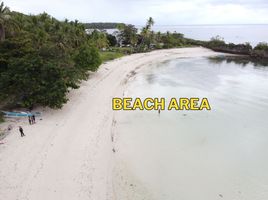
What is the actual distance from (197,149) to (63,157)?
11382 mm

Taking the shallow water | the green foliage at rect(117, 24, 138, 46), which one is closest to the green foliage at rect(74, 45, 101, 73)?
the shallow water

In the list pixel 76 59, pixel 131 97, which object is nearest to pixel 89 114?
pixel 131 97

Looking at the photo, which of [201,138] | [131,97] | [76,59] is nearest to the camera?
[201,138]

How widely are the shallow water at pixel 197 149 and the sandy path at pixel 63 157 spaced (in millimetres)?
1616

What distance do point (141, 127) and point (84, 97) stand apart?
931 centimetres

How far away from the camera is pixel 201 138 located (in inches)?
981

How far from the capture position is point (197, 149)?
22766 mm

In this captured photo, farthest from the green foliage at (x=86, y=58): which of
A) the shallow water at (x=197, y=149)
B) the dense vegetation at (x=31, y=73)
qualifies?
the dense vegetation at (x=31, y=73)

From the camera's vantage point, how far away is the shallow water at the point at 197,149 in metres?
17.7

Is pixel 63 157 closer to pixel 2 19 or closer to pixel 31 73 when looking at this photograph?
pixel 31 73

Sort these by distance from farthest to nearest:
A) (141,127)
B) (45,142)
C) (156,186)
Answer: (141,127)
(45,142)
(156,186)

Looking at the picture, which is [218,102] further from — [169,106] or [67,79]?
[67,79]

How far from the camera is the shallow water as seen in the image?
17688 mm

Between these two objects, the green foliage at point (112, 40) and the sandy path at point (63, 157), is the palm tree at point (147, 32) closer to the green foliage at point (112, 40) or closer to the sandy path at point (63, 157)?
the green foliage at point (112, 40)
